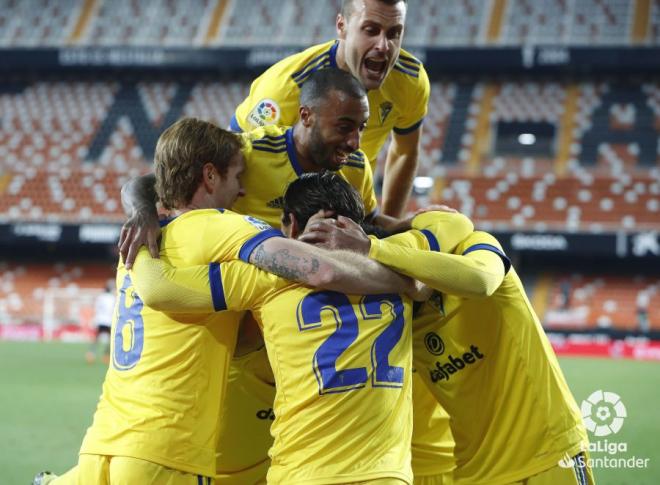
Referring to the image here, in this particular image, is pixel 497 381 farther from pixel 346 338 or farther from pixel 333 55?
pixel 333 55

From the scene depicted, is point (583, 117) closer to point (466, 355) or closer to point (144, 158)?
point (144, 158)

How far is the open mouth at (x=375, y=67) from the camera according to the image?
Answer: 15.6 ft

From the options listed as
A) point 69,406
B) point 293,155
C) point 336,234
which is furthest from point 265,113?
point 69,406

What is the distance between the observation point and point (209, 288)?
9.98ft

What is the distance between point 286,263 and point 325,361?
14.8 inches

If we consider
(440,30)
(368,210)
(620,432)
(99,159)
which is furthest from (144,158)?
(368,210)

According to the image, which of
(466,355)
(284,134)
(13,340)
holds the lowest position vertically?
(466,355)

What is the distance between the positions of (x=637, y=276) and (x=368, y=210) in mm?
20638

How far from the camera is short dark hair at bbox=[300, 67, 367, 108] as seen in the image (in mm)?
3936

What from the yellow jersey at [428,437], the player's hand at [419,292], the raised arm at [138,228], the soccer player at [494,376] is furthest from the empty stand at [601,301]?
the player's hand at [419,292]

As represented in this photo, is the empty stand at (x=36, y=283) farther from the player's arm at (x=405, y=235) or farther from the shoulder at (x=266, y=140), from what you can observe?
the player's arm at (x=405, y=235)

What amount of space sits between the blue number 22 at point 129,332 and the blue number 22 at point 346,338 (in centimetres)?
65

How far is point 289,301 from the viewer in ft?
9.88

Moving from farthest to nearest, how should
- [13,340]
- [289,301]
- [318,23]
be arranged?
1. [318,23]
2. [13,340]
3. [289,301]
